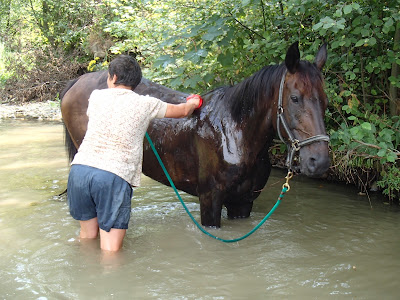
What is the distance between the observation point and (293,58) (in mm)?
3062

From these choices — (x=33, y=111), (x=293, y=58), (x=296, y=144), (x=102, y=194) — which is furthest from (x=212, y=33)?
(x=33, y=111)

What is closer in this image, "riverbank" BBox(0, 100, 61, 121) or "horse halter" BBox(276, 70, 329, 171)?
"horse halter" BBox(276, 70, 329, 171)

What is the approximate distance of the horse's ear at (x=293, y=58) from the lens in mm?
3010

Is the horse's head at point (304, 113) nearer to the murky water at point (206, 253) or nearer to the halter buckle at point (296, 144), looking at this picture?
the halter buckle at point (296, 144)

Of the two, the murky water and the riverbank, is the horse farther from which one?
the riverbank

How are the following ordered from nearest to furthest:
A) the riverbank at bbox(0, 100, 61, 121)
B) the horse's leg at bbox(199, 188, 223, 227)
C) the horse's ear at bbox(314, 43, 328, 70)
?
the horse's ear at bbox(314, 43, 328, 70), the horse's leg at bbox(199, 188, 223, 227), the riverbank at bbox(0, 100, 61, 121)

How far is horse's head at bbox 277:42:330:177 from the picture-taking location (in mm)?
2943

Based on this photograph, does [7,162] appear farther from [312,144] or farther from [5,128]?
[312,144]

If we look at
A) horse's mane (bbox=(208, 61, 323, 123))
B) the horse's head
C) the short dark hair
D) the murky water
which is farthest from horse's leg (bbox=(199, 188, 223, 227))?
the short dark hair

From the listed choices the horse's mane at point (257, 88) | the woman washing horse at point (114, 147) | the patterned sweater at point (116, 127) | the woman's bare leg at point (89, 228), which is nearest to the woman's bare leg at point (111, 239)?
the woman washing horse at point (114, 147)

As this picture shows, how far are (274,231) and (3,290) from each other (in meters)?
2.53

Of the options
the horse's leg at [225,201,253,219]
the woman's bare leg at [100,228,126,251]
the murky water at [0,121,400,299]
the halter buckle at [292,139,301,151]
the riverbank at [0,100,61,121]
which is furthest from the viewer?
the riverbank at [0,100,61,121]

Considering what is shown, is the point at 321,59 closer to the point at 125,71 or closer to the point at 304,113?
the point at 304,113

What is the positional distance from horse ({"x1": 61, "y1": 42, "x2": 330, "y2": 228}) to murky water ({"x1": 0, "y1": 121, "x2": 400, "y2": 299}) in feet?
1.57
